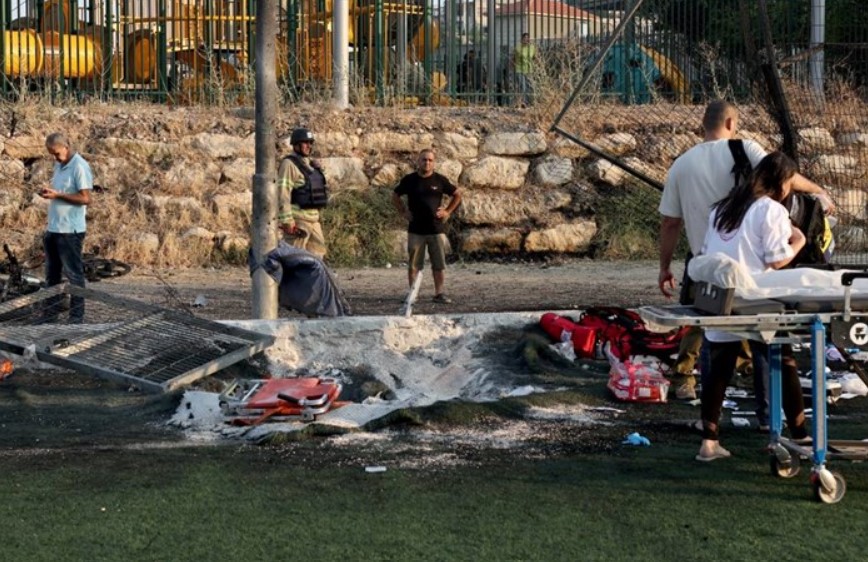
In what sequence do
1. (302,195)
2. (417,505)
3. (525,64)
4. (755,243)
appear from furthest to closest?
(525,64), (302,195), (755,243), (417,505)

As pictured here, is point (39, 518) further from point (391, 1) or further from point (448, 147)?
point (391, 1)

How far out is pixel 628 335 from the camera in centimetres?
1017

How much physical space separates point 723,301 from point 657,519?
41.0 inches

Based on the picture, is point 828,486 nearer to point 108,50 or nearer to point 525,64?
point 525,64

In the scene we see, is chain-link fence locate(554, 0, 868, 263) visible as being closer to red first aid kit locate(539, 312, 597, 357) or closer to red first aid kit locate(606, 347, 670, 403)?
red first aid kit locate(539, 312, 597, 357)

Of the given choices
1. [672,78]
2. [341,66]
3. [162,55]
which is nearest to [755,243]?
[672,78]

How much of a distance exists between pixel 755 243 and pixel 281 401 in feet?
9.92

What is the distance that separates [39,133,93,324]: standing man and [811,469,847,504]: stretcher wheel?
764cm

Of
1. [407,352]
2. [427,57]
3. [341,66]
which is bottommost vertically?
[407,352]

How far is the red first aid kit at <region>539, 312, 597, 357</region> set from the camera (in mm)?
10367

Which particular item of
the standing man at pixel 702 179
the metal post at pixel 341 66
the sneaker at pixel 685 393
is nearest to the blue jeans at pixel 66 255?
the sneaker at pixel 685 393

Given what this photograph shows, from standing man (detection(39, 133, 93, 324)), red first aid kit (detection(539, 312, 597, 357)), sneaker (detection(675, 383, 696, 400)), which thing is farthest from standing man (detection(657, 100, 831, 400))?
standing man (detection(39, 133, 93, 324))

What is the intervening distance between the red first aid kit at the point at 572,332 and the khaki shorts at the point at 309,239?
97.4 inches

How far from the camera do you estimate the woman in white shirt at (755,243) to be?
7043 millimetres
